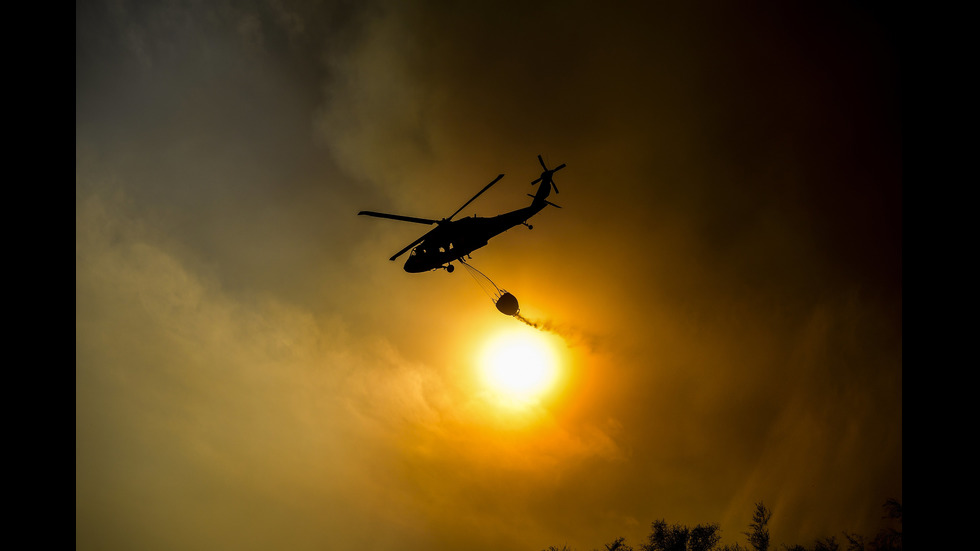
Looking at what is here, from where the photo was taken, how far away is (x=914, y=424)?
16.9 metres

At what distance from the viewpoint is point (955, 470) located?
53.5 ft
